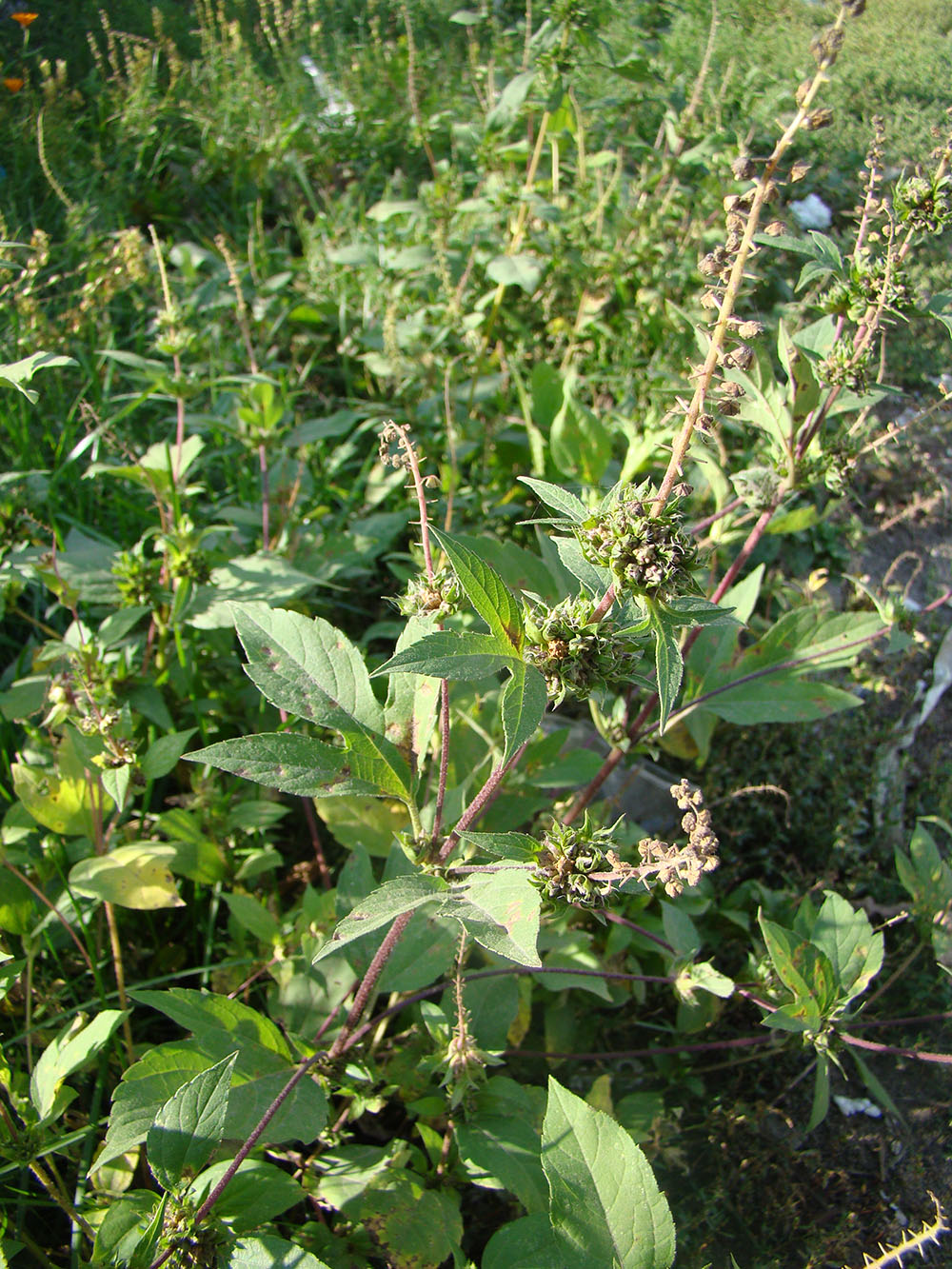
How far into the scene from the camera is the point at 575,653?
1306 mm

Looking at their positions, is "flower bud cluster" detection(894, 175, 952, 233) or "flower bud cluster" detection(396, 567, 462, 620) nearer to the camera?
"flower bud cluster" detection(396, 567, 462, 620)

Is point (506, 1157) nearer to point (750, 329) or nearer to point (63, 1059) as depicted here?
point (63, 1059)

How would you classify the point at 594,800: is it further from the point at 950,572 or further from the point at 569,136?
the point at 569,136

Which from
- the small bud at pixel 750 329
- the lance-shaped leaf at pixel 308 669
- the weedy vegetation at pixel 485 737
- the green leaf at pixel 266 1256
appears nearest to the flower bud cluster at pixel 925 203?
the weedy vegetation at pixel 485 737

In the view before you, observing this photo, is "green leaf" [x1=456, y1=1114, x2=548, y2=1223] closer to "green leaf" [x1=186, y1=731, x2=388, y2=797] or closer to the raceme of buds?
"green leaf" [x1=186, y1=731, x2=388, y2=797]

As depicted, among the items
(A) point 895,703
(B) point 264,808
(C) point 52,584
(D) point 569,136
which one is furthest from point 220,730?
(D) point 569,136

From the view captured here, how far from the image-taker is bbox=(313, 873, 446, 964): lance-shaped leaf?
4.18 feet

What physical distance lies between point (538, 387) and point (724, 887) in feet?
6.39

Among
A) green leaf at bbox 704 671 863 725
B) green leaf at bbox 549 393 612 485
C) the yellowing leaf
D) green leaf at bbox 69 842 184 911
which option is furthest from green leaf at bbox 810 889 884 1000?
the yellowing leaf

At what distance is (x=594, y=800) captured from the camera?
2.75 m


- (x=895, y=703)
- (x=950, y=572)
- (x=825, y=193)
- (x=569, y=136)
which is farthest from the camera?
(x=825, y=193)

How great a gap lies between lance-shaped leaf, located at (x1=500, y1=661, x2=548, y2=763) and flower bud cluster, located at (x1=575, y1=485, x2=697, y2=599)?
0.19m

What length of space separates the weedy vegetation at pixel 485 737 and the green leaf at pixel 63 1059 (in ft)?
0.04

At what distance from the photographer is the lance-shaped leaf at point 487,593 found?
127cm
